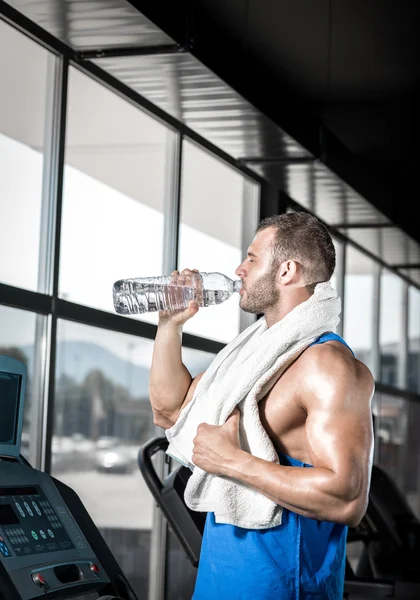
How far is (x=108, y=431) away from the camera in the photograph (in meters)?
5.87

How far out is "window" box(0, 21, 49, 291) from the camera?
3.58 metres

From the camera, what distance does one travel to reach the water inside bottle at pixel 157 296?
245 centimetres

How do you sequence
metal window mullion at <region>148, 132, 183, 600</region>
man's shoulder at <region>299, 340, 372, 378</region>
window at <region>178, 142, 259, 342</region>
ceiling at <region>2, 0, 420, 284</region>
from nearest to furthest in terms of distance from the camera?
man's shoulder at <region>299, 340, 372, 378</region>
ceiling at <region>2, 0, 420, 284</region>
metal window mullion at <region>148, 132, 183, 600</region>
window at <region>178, 142, 259, 342</region>

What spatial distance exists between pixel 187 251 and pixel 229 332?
75cm

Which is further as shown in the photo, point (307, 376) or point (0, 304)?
point (0, 304)

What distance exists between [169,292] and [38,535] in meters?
0.69

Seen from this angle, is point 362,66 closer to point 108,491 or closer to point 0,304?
point 108,491

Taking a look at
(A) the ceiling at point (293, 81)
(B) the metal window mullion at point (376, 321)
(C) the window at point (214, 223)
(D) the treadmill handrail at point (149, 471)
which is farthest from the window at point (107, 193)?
(B) the metal window mullion at point (376, 321)

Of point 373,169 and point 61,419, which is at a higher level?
point 373,169

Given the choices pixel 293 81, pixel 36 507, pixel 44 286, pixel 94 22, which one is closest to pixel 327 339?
pixel 36 507

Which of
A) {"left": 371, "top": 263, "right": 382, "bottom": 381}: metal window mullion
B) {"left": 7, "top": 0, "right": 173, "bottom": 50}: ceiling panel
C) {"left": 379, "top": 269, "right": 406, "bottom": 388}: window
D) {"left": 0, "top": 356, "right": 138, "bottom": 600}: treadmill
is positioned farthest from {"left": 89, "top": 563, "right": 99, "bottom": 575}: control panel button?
{"left": 379, "top": 269, "right": 406, "bottom": 388}: window

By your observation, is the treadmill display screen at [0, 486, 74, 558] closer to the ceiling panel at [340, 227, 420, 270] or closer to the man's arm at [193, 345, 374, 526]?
the man's arm at [193, 345, 374, 526]

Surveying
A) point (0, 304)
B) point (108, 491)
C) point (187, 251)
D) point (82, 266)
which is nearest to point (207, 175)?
point (187, 251)

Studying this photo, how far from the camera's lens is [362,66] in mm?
6090
